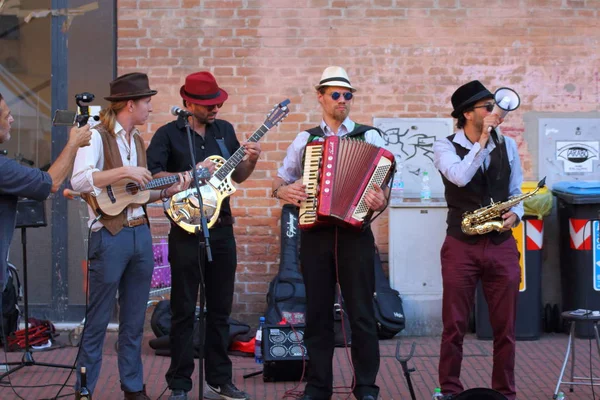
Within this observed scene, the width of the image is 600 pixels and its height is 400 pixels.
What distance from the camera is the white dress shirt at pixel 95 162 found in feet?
18.0

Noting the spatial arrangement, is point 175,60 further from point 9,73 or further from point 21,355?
point 21,355

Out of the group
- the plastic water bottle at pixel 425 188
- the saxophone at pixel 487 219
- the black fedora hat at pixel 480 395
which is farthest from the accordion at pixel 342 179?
the plastic water bottle at pixel 425 188

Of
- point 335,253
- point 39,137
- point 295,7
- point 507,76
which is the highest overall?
point 295,7

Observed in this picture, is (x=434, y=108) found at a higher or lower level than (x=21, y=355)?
higher

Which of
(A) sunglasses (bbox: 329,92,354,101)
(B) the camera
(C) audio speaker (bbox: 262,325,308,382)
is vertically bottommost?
(C) audio speaker (bbox: 262,325,308,382)

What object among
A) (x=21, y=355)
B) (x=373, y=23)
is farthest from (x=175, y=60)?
(x=21, y=355)

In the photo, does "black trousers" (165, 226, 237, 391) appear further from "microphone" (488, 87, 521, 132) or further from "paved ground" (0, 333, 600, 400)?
"microphone" (488, 87, 521, 132)

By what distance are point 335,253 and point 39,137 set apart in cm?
411

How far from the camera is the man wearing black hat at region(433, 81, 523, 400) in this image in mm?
5688

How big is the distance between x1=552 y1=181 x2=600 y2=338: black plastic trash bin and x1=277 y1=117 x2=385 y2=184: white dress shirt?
9.49 ft

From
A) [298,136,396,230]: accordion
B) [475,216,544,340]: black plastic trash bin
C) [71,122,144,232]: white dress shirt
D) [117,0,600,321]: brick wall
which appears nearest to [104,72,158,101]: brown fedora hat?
[71,122,144,232]: white dress shirt

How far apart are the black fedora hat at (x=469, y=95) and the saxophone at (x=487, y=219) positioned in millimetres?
686

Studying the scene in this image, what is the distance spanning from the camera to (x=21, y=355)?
761cm

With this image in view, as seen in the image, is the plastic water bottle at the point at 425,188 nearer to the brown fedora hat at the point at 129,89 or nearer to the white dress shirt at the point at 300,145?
the white dress shirt at the point at 300,145
